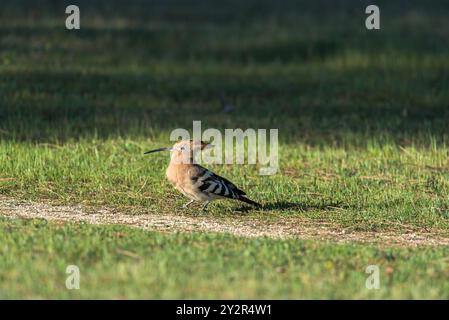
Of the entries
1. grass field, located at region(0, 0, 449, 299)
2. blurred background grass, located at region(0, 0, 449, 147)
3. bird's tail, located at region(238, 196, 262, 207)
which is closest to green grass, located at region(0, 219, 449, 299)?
grass field, located at region(0, 0, 449, 299)

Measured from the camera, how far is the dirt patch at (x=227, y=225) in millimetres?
10719

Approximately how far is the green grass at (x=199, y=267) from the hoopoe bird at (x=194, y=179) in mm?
1552

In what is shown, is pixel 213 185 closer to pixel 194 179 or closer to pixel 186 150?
pixel 194 179

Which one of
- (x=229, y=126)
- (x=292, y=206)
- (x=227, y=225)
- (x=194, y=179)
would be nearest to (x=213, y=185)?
(x=194, y=179)

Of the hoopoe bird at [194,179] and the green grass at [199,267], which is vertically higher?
the hoopoe bird at [194,179]

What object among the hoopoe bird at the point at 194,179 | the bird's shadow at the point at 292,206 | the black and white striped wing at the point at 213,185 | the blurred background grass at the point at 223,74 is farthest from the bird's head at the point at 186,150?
the blurred background grass at the point at 223,74

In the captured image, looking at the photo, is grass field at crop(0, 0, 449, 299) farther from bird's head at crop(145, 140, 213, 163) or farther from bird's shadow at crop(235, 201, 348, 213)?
bird's head at crop(145, 140, 213, 163)

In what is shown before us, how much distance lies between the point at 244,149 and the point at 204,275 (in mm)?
7531

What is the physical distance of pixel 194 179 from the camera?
1161cm

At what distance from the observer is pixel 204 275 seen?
8.42 metres

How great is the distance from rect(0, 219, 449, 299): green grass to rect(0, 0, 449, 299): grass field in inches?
0.9

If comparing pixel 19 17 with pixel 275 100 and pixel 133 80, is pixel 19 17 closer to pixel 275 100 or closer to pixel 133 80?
pixel 133 80

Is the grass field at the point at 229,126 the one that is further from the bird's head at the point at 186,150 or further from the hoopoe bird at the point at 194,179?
the bird's head at the point at 186,150
